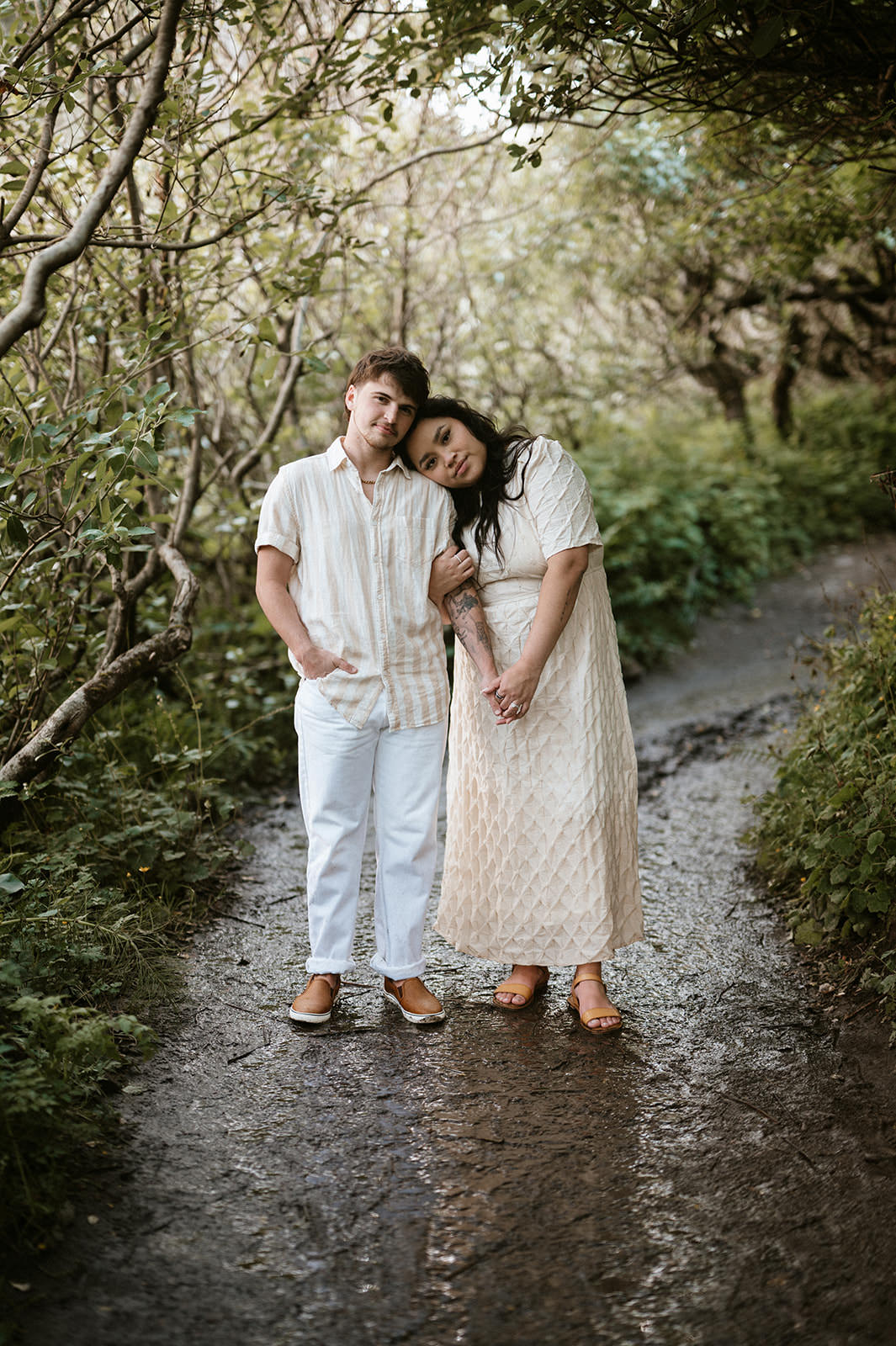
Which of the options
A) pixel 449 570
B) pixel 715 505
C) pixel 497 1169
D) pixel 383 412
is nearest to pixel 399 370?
pixel 383 412

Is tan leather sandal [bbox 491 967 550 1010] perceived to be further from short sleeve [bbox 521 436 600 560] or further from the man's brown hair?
the man's brown hair

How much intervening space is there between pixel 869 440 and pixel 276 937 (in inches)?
480

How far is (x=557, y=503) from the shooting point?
11.0 feet

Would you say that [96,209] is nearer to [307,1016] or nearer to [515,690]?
[515,690]

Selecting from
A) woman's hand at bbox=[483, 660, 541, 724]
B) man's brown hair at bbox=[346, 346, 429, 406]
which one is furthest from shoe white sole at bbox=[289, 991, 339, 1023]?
man's brown hair at bbox=[346, 346, 429, 406]

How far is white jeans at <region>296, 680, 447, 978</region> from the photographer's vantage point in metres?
3.42

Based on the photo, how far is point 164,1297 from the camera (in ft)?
7.23

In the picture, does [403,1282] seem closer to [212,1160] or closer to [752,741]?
Result: [212,1160]

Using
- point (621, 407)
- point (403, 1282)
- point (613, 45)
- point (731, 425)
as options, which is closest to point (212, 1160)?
point (403, 1282)

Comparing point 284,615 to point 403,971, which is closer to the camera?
point 284,615

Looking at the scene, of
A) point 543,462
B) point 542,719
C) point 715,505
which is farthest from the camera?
point 715,505

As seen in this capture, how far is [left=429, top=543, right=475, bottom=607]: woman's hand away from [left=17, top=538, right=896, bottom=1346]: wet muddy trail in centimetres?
142

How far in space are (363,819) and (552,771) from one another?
0.62 meters

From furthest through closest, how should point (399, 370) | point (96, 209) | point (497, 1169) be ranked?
point (96, 209), point (399, 370), point (497, 1169)
